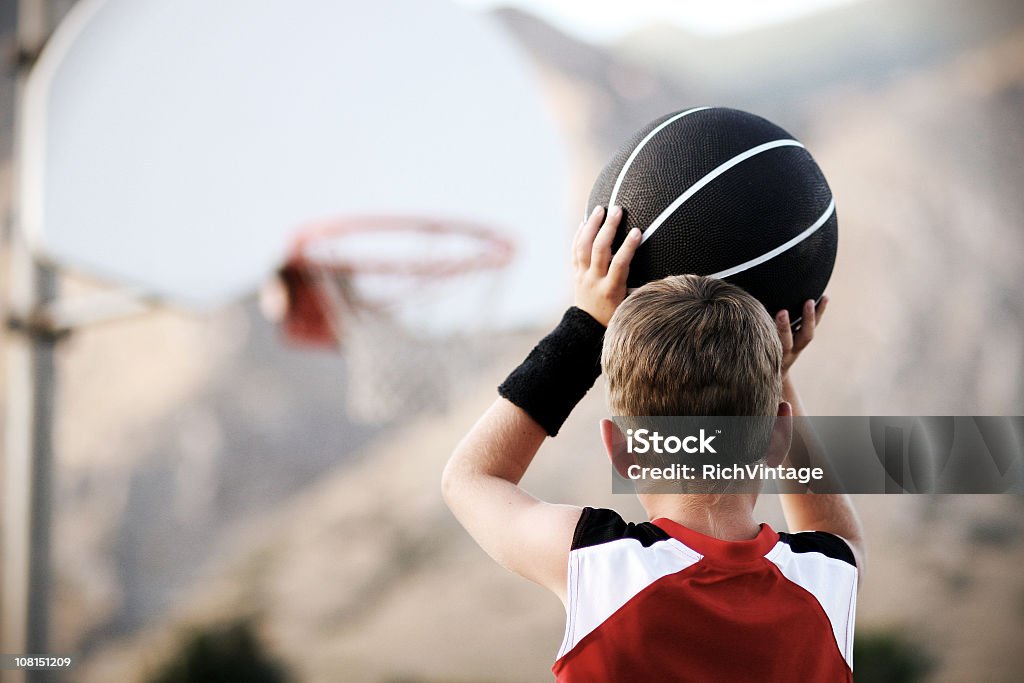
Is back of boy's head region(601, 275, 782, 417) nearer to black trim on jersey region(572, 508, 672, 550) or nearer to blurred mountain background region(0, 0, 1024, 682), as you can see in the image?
black trim on jersey region(572, 508, 672, 550)

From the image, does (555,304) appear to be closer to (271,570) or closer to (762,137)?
(762,137)

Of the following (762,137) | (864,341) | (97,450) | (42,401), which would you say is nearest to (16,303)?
(42,401)

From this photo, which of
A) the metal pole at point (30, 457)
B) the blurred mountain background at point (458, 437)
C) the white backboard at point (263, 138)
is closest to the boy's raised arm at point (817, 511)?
the white backboard at point (263, 138)

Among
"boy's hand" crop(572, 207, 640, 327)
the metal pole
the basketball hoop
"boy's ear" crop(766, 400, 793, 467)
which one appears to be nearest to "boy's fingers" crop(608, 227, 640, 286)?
"boy's hand" crop(572, 207, 640, 327)

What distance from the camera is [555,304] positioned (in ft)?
13.1

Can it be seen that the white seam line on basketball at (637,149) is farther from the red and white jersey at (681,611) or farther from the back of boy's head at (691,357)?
the red and white jersey at (681,611)

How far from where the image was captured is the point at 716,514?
89cm

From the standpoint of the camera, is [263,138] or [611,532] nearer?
[611,532]

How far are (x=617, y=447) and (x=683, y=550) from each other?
0.37ft

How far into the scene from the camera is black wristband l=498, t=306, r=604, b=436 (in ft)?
3.19

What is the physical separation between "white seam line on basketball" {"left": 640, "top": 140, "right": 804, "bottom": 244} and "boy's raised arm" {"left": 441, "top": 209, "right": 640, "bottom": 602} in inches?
1.9

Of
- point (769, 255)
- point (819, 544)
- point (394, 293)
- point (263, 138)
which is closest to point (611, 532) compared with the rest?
point (819, 544)

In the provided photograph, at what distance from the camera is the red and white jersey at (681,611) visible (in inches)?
33.5

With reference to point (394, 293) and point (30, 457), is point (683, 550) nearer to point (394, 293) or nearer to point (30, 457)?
point (394, 293)
